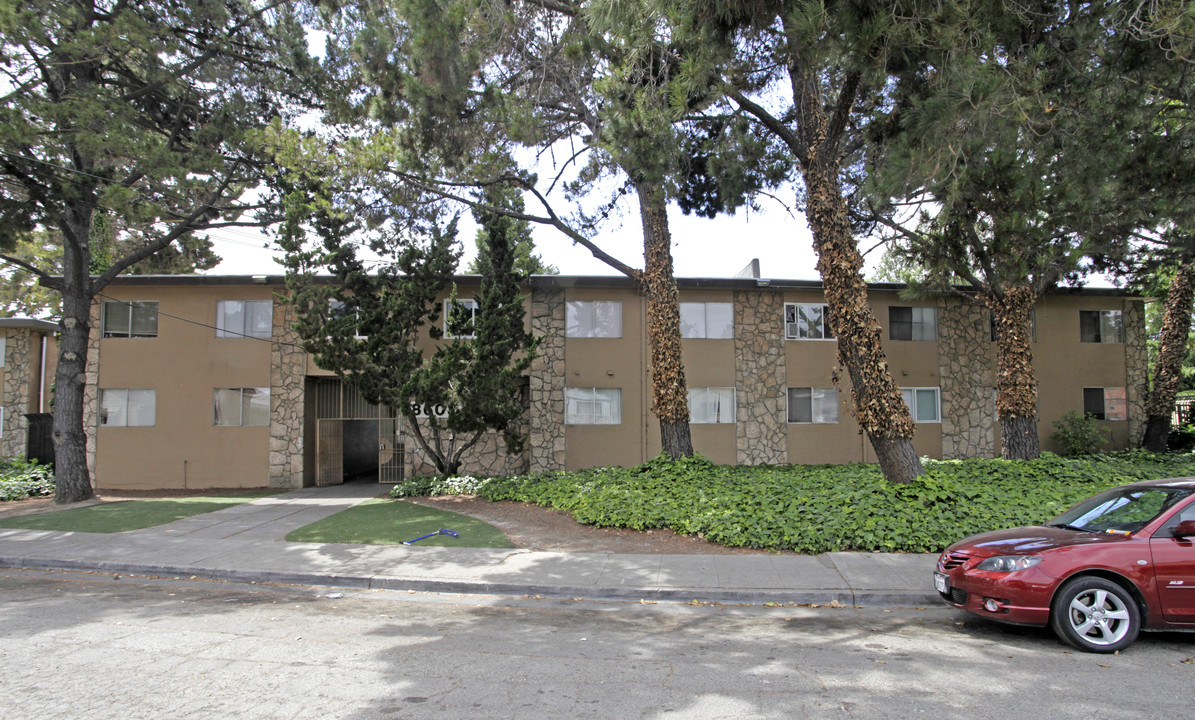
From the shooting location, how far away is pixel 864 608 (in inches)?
275

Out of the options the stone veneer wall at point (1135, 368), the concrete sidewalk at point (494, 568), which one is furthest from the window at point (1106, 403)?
the concrete sidewalk at point (494, 568)

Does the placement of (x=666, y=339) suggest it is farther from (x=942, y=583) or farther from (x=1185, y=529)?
(x=1185, y=529)

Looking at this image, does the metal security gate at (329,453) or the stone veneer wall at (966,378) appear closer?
the metal security gate at (329,453)

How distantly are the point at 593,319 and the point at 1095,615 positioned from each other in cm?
1355

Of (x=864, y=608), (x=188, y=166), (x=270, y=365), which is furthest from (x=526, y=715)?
(x=270, y=365)

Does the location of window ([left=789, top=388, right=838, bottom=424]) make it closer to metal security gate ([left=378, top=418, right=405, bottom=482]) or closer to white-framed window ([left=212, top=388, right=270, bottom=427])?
metal security gate ([left=378, top=418, right=405, bottom=482])

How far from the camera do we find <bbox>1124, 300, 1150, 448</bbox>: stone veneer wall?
1950 cm

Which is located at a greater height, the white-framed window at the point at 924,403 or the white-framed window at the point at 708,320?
the white-framed window at the point at 708,320

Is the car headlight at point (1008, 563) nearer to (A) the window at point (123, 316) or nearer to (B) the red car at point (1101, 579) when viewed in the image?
(B) the red car at point (1101, 579)

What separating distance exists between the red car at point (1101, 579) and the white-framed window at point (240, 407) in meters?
16.9

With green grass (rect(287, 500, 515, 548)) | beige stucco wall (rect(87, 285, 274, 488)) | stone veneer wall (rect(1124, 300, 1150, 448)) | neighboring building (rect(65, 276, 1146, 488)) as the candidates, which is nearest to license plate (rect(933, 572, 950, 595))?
green grass (rect(287, 500, 515, 548))

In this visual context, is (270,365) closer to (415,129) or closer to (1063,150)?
(415,129)

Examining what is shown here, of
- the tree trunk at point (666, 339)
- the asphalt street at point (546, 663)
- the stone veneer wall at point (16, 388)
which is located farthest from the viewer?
the stone veneer wall at point (16, 388)

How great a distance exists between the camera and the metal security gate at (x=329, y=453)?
18.4 metres
